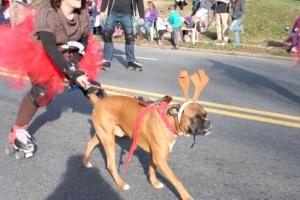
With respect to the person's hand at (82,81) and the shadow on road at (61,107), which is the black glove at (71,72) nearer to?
the person's hand at (82,81)

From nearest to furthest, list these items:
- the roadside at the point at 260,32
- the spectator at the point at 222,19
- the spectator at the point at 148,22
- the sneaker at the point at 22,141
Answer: the sneaker at the point at 22,141 < the roadside at the point at 260,32 < the spectator at the point at 222,19 < the spectator at the point at 148,22

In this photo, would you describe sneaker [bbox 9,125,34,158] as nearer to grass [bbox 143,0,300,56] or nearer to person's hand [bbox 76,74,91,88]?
person's hand [bbox 76,74,91,88]

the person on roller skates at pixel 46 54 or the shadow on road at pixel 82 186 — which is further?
the person on roller skates at pixel 46 54

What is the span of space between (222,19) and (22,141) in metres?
11.4

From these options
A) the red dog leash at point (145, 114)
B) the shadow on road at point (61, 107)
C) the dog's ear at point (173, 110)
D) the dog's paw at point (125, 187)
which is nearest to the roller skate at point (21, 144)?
the shadow on road at point (61, 107)

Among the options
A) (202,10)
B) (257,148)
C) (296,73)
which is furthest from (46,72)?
(202,10)

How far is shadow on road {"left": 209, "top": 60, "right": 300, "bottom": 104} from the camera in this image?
6916 mm

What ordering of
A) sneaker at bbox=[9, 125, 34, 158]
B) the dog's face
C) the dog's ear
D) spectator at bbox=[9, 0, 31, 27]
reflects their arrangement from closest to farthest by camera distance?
the dog's face < the dog's ear < sneaker at bbox=[9, 125, 34, 158] < spectator at bbox=[9, 0, 31, 27]

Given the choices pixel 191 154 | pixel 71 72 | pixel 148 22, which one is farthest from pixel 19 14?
pixel 148 22

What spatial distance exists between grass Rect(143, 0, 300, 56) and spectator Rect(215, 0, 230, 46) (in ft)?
1.52

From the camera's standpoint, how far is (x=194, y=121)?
281 cm

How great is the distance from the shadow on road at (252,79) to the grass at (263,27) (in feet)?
10.8

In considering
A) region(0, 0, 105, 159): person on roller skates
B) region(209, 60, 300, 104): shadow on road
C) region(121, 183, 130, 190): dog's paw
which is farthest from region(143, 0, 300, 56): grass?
region(121, 183, 130, 190): dog's paw

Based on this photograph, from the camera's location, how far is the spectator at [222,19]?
13.9 meters
